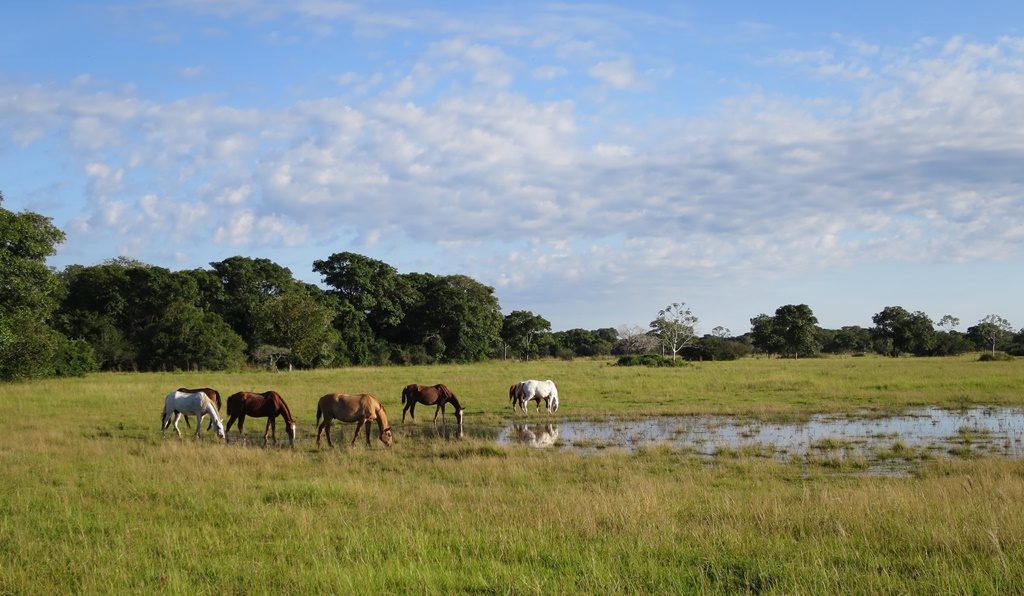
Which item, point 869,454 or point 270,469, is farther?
point 869,454

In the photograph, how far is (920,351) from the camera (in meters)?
77.6

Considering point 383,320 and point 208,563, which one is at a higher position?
point 383,320

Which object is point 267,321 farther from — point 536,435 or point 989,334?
point 989,334

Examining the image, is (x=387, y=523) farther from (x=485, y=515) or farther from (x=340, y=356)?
(x=340, y=356)

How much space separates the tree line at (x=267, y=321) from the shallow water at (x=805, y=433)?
68.4 feet

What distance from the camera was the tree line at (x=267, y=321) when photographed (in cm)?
2927

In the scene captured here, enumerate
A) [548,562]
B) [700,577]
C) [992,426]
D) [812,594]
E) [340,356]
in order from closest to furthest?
[812,594], [700,577], [548,562], [992,426], [340,356]

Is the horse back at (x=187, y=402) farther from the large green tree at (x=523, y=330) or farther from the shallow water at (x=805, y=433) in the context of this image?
the large green tree at (x=523, y=330)

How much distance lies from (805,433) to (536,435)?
647 cm

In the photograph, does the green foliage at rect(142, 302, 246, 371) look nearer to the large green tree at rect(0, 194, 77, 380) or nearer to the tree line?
the tree line

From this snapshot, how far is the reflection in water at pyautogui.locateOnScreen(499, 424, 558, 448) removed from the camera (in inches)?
653

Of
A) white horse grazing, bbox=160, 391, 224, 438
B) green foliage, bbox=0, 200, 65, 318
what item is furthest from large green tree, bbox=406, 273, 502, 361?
white horse grazing, bbox=160, 391, 224, 438

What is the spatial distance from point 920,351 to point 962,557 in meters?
81.8

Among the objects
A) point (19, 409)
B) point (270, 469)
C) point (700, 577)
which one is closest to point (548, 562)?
point (700, 577)
